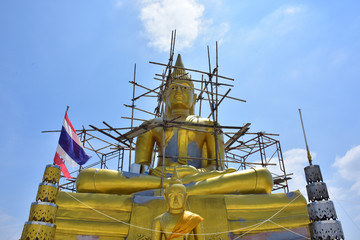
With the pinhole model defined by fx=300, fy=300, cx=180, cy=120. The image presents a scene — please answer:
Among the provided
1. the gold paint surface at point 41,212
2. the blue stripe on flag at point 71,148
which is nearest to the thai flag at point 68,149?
the blue stripe on flag at point 71,148

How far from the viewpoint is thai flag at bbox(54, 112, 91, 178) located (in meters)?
5.81

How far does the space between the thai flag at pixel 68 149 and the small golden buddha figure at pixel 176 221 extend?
248 centimetres

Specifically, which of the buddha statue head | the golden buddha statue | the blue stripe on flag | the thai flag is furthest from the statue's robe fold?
the buddha statue head

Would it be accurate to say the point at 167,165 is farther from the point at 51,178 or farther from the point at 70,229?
the point at 51,178

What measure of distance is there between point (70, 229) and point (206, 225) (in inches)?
99.0

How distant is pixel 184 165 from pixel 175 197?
276 centimetres

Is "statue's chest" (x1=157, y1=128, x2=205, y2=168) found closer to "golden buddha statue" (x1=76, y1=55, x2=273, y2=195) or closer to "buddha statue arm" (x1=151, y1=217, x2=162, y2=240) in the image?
"golden buddha statue" (x1=76, y1=55, x2=273, y2=195)

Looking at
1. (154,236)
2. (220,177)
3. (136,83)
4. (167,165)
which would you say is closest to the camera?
(154,236)

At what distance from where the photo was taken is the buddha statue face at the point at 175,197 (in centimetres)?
438

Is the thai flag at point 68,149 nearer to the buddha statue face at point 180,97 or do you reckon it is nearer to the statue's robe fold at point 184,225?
the statue's robe fold at point 184,225

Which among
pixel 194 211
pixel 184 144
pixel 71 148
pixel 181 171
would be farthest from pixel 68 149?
pixel 184 144

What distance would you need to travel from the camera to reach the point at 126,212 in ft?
19.2

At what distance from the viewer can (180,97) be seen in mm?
9188

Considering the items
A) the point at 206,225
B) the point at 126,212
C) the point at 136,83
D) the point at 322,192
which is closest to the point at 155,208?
the point at 126,212
